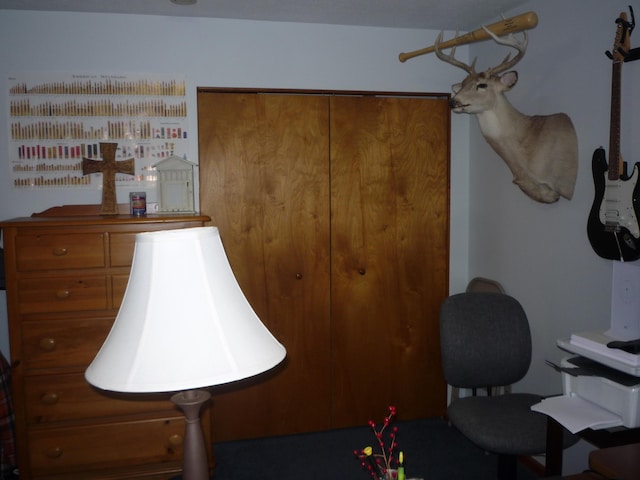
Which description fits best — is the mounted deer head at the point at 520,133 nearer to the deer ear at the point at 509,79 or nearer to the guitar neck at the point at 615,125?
the deer ear at the point at 509,79

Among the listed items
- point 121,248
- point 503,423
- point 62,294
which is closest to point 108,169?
point 121,248

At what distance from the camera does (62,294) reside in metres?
2.53

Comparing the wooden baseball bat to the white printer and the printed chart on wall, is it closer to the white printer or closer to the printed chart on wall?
the white printer

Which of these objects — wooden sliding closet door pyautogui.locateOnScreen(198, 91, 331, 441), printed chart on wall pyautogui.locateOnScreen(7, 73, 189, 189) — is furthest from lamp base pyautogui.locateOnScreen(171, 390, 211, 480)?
printed chart on wall pyautogui.locateOnScreen(7, 73, 189, 189)

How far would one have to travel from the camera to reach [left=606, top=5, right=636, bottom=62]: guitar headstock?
6.76ft

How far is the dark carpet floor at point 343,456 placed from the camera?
2.82 metres

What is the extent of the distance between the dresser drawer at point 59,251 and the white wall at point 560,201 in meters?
2.24

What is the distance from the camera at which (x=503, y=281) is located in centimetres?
309

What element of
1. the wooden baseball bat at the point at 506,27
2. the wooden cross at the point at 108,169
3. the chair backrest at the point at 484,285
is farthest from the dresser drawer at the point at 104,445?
the wooden baseball bat at the point at 506,27

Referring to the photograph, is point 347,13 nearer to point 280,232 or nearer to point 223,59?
point 223,59

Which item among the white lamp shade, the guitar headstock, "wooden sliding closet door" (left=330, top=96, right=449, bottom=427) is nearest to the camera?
the white lamp shade

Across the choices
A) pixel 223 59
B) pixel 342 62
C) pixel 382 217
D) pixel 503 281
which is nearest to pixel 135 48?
pixel 223 59

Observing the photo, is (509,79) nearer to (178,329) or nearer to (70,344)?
(178,329)

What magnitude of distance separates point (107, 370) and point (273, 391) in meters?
2.25
